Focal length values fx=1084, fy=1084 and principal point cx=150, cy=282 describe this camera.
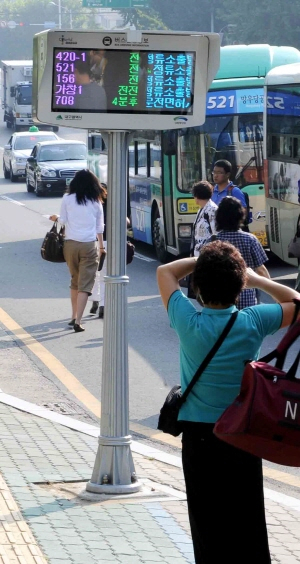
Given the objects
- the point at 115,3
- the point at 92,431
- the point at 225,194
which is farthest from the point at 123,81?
the point at 115,3

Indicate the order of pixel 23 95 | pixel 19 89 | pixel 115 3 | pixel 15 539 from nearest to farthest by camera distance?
pixel 15 539 → pixel 19 89 → pixel 23 95 → pixel 115 3

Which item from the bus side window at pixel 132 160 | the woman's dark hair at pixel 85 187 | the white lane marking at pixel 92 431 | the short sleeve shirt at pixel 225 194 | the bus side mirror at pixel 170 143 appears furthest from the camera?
the bus side window at pixel 132 160

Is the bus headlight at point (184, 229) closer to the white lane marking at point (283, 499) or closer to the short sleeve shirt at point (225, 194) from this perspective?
the short sleeve shirt at point (225, 194)

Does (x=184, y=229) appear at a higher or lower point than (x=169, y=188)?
lower

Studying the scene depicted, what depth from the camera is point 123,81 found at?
5879 mm

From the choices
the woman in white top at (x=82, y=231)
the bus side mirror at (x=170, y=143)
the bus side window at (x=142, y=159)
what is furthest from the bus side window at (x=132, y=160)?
the woman in white top at (x=82, y=231)

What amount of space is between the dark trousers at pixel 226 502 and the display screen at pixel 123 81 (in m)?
2.50

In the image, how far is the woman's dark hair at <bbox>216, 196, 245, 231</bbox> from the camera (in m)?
7.73

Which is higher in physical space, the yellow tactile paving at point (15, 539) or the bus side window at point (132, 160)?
the bus side window at point (132, 160)

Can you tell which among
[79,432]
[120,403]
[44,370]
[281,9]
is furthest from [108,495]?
[281,9]

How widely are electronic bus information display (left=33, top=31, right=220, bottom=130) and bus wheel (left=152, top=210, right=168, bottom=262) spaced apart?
1049 centimetres

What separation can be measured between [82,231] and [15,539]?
6.72m

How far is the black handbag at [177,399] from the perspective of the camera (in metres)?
3.85

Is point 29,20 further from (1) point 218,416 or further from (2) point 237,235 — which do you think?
(1) point 218,416
